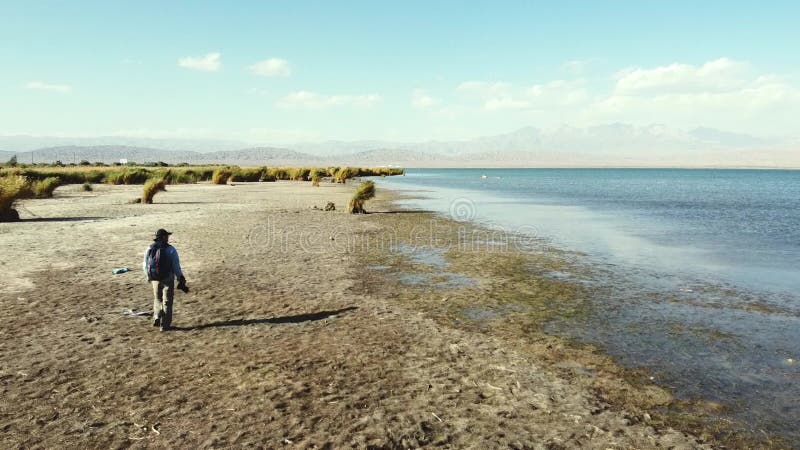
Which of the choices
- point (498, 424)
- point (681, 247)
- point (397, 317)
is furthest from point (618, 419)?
point (681, 247)

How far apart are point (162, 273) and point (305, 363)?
9.36 ft

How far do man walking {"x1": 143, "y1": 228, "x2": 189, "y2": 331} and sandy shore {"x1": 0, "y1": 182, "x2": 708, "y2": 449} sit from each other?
38 cm

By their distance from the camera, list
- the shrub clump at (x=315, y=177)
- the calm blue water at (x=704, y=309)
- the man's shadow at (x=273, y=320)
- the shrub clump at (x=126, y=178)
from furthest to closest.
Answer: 1. the shrub clump at (x=315, y=177)
2. the shrub clump at (x=126, y=178)
3. the man's shadow at (x=273, y=320)
4. the calm blue water at (x=704, y=309)

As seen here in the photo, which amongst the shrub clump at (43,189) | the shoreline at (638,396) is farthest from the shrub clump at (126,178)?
the shoreline at (638,396)

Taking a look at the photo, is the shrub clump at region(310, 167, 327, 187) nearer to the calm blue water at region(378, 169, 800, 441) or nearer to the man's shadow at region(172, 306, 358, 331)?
the calm blue water at region(378, 169, 800, 441)

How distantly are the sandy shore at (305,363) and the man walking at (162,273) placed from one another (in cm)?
38

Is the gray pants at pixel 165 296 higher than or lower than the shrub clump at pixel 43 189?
lower

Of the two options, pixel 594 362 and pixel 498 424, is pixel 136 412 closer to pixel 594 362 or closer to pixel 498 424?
pixel 498 424

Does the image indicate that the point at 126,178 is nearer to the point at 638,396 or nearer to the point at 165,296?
the point at 165,296

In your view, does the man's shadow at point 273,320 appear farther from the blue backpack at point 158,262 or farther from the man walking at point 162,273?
the blue backpack at point 158,262

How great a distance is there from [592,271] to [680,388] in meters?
7.19

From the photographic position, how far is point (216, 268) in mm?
12867

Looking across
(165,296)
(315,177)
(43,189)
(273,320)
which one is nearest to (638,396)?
(273,320)

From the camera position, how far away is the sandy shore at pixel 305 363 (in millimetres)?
5121
